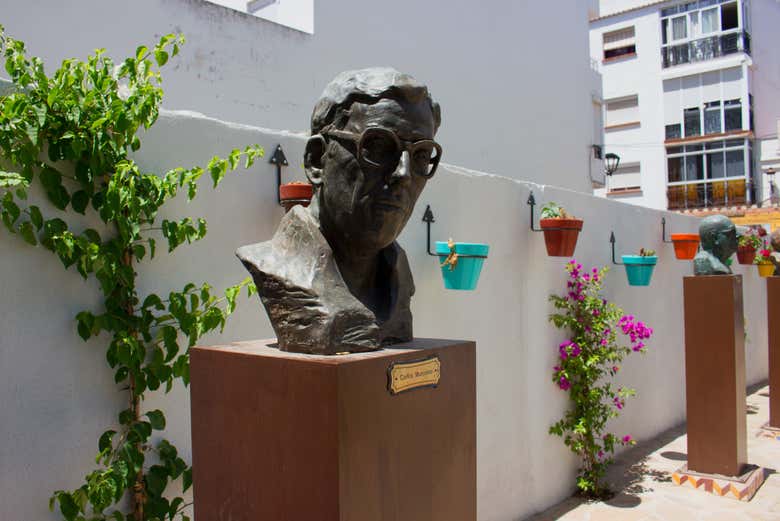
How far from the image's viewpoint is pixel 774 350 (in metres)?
6.58

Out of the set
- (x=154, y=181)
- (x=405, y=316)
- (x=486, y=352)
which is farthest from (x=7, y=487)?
(x=486, y=352)

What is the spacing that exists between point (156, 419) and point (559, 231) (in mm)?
2825

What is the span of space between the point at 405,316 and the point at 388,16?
190 inches

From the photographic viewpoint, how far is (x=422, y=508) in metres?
1.86


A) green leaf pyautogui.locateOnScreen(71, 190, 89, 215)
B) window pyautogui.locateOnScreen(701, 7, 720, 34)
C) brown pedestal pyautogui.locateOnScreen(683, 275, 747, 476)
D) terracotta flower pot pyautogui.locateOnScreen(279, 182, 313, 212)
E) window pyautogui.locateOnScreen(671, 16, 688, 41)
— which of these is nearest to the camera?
green leaf pyautogui.locateOnScreen(71, 190, 89, 215)

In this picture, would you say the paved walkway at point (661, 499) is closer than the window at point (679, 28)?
Yes

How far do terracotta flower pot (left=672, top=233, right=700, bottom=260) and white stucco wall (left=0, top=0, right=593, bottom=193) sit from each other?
7.79 feet

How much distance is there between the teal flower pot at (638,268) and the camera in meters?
5.25

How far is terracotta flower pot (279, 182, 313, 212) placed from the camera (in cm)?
267

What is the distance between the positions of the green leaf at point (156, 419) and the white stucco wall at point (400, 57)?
270cm

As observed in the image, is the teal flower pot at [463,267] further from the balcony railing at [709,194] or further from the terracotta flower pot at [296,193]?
the balcony railing at [709,194]

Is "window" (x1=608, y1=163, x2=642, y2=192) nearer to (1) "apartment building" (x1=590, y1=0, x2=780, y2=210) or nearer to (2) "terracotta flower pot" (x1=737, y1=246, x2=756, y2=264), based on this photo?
(1) "apartment building" (x1=590, y1=0, x2=780, y2=210)

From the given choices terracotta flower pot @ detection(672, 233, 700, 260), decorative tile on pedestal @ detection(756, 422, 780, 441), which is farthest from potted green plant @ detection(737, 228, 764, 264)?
decorative tile on pedestal @ detection(756, 422, 780, 441)

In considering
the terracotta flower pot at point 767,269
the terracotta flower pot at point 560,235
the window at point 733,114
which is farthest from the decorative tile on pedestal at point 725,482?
the window at point 733,114
